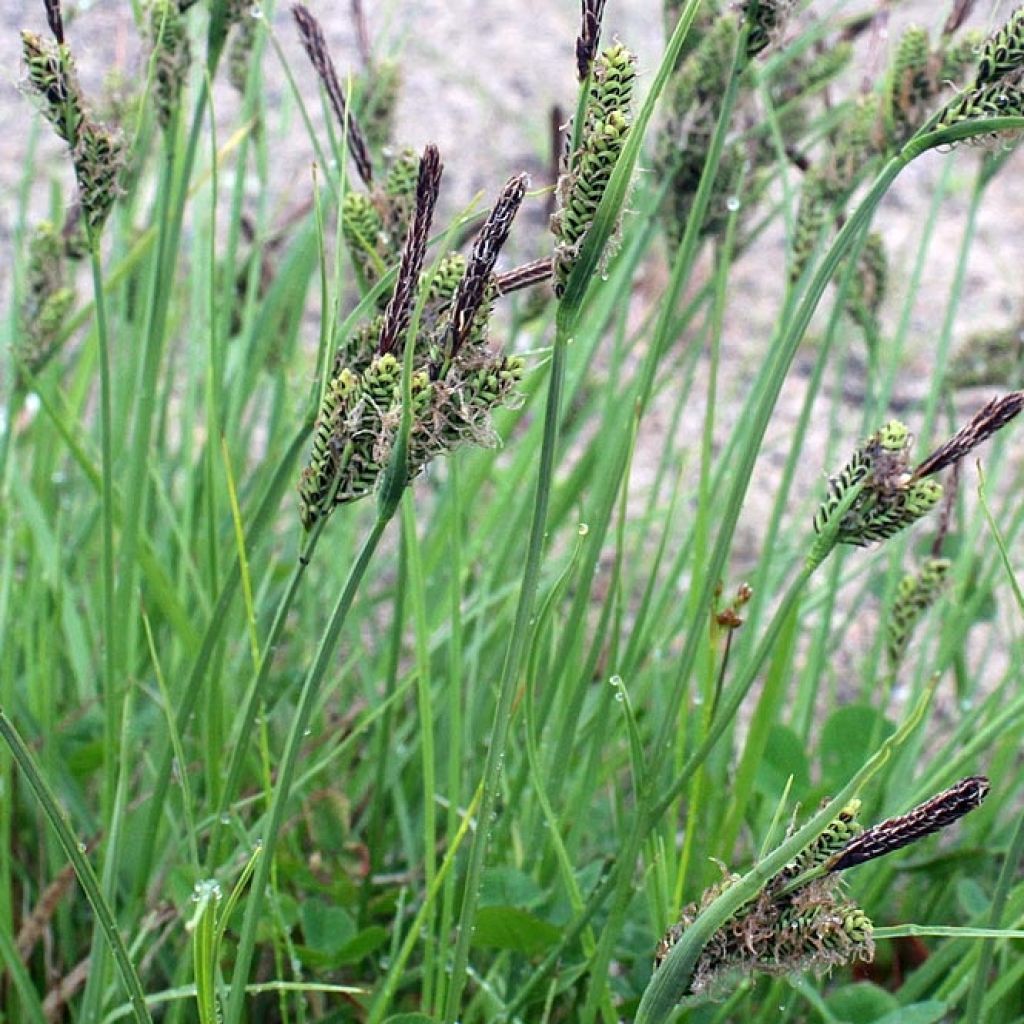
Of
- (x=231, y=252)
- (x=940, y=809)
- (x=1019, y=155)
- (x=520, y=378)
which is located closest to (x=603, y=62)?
(x=520, y=378)

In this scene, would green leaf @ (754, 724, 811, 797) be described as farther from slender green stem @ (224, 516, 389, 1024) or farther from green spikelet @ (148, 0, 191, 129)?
green spikelet @ (148, 0, 191, 129)

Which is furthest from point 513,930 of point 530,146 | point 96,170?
point 530,146

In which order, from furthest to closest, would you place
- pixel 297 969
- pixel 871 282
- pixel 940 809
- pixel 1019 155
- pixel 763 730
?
pixel 1019 155
pixel 871 282
pixel 763 730
pixel 297 969
pixel 940 809

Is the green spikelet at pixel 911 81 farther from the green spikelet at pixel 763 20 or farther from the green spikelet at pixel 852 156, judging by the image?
the green spikelet at pixel 763 20

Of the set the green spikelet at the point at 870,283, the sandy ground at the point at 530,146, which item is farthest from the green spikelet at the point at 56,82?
the sandy ground at the point at 530,146

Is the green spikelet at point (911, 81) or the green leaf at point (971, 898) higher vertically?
the green spikelet at point (911, 81)

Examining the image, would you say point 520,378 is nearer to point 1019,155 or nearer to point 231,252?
point 231,252

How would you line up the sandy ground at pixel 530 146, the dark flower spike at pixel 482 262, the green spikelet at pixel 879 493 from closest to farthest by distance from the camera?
the dark flower spike at pixel 482 262, the green spikelet at pixel 879 493, the sandy ground at pixel 530 146
